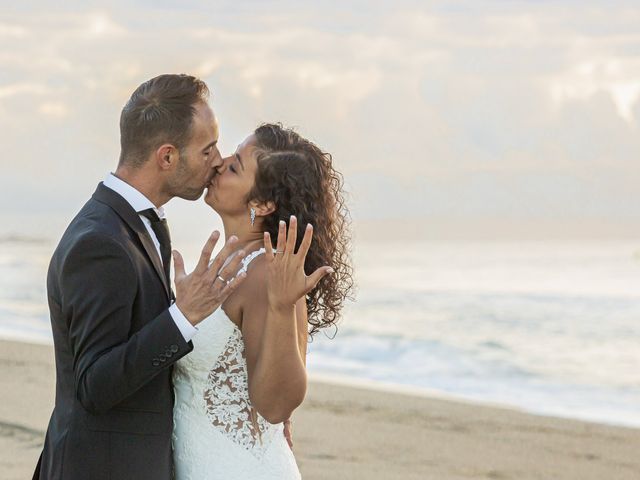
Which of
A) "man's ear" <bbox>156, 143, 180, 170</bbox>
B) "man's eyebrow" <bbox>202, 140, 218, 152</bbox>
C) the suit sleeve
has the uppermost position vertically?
"man's eyebrow" <bbox>202, 140, 218, 152</bbox>

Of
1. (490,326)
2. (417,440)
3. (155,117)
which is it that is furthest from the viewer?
(490,326)

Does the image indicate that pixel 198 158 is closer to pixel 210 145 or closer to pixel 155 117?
pixel 210 145

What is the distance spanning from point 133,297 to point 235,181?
63 cm

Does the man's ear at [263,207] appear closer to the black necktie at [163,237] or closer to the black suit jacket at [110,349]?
the black necktie at [163,237]

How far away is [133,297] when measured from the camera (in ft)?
9.71

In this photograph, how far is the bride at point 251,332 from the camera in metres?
3.24

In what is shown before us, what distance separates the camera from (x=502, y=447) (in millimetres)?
8398

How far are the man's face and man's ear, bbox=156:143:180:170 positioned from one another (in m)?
0.02

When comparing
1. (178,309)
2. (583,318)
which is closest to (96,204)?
(178,309)

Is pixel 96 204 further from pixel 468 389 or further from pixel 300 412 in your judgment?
pixel 468 389

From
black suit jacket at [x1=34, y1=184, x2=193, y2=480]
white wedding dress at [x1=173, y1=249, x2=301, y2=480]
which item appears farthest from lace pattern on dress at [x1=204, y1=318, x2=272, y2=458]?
black suit jacket at [x1=34, y1=184, x2=193, y2=480]

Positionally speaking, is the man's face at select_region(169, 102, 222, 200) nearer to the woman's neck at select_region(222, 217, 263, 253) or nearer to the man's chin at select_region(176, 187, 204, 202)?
the man's chin at select_region(176, 187, 204, 202)

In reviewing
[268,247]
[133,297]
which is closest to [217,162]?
[268,247]

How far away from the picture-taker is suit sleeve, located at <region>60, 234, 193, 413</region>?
113 inches
